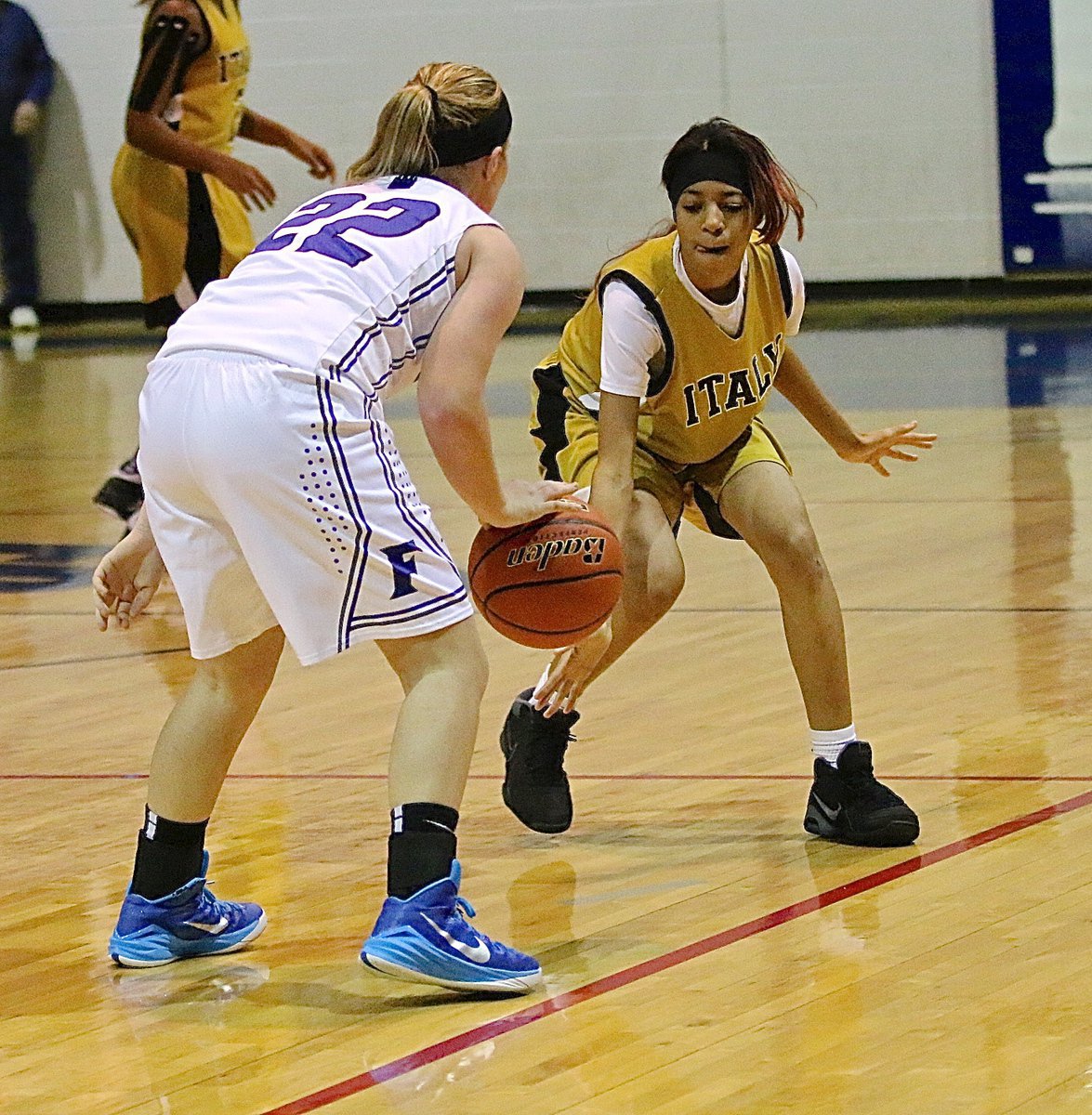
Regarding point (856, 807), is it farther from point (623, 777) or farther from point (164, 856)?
point (164, 856)

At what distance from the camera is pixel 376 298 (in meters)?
3.09

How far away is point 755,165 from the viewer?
3846 millimetres

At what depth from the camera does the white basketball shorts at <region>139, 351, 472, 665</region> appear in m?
2.98

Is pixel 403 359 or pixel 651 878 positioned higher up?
pixel 403 359

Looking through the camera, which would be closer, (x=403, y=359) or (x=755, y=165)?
(x=403, y=359)

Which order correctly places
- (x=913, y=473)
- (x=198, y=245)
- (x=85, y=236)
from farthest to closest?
(x=85, y=236), (x=913, y=473), (x=198, y=245)

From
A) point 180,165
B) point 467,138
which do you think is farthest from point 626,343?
point 180,165

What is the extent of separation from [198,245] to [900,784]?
3.80 m

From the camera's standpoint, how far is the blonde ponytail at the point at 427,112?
3.19 m

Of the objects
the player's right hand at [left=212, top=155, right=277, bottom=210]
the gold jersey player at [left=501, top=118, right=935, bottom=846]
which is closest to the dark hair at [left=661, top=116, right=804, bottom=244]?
the gold jersey player at [left=501, top=118, right=935, bottom=846]

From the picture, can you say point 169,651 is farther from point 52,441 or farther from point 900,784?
point 52,441

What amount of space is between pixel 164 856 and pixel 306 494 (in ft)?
2.06

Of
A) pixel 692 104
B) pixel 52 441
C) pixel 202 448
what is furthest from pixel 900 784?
pixel 692 104

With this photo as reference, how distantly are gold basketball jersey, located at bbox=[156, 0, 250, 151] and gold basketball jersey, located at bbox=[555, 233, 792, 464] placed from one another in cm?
352
